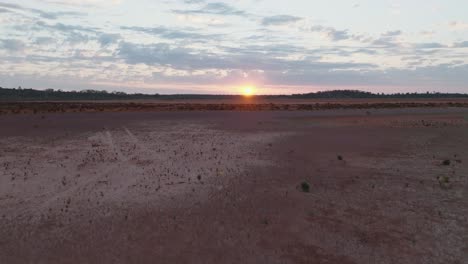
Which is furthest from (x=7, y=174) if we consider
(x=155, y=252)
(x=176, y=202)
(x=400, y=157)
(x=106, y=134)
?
(x=400, y=157)

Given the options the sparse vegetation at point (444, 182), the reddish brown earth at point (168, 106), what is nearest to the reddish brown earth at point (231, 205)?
the sparse vegetation at point (444, 182)

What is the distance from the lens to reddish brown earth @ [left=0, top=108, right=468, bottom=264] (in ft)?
27.6

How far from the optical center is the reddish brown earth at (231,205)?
8.42 m

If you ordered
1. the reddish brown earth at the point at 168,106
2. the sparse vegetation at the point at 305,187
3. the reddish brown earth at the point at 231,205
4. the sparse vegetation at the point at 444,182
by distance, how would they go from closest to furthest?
the reddish brown earth at the point at 231,205 → the sparse vegetation at the point at 305,187 → the sparse vegetation at the point at 444,182 → the reddish brown earth at the point at 168,106

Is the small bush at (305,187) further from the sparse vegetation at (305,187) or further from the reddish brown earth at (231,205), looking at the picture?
the reddish brown earth at (231,205)

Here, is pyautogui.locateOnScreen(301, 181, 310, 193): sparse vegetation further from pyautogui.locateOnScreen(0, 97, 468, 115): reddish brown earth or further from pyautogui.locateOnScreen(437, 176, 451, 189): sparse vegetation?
pyautogui.locateOnScreen(0, 97, 468, 115): reddish brown earth

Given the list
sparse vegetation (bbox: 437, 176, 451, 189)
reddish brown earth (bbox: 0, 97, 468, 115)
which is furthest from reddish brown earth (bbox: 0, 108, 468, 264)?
reddish brown earth (bbox: 0, 97, 468, 115)

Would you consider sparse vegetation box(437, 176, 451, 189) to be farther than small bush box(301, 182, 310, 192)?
Yes

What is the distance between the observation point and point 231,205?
11414 millimetres

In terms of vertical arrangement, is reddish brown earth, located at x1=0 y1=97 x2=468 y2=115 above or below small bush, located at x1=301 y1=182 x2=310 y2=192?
above

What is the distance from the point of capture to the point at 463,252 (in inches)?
Answer: 326

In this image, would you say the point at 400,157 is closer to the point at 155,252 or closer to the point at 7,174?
the point at 155,252

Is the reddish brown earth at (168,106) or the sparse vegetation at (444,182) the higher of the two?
the reddish brown earth at (168,106)

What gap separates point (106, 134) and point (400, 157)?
19.0 metres
